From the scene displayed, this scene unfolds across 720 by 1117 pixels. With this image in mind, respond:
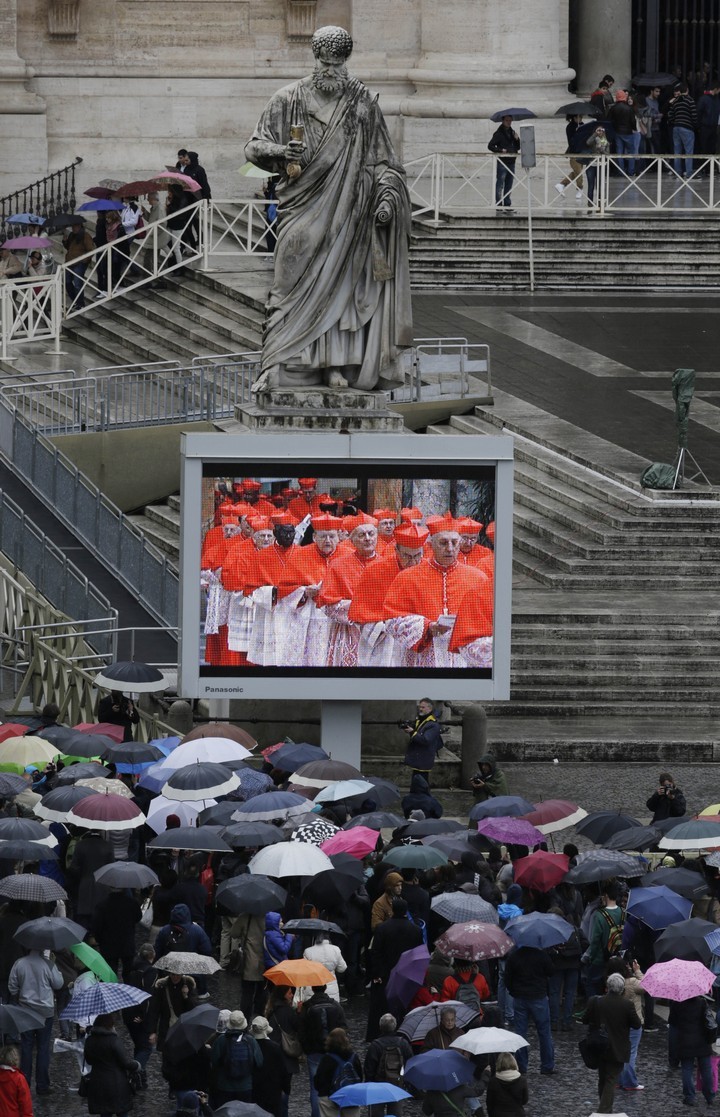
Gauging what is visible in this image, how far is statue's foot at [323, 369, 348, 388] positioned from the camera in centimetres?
2212

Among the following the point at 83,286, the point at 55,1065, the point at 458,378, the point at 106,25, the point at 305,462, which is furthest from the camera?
the point at 106,25

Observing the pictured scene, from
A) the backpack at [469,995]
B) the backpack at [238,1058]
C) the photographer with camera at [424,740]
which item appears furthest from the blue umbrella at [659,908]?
the photographer with camera at [424,740]

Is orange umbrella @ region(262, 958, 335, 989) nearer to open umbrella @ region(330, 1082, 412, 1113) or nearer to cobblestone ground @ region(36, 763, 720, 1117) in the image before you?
cobblestone ground @ region(36, 763, 720, 1117)

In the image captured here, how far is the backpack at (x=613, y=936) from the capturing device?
16500mm

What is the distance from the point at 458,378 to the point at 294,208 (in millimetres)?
10055

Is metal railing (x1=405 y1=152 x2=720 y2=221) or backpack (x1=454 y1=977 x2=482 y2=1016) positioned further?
metal railing (x1=405 y1=152 x2=720 y2=221)

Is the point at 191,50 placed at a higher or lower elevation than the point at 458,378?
higher

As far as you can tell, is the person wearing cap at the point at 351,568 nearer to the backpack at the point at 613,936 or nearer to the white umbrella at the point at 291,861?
the white umbrella at the point at 291,861

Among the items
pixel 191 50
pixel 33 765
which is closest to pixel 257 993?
pixel 33 765

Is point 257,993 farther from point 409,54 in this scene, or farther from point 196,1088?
point 409,54

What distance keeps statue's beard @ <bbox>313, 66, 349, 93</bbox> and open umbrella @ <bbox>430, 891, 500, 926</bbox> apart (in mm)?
8004

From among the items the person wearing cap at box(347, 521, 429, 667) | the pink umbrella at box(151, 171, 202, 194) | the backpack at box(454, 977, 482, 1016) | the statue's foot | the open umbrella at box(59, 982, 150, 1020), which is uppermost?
the pink umbrella at box(151, 171, 202, 194)

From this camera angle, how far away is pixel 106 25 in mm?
41531

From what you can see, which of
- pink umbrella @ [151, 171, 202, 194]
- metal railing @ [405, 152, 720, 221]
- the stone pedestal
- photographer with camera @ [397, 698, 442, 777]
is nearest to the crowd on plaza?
photographer with camera @ [397, 698, 442, 777]
